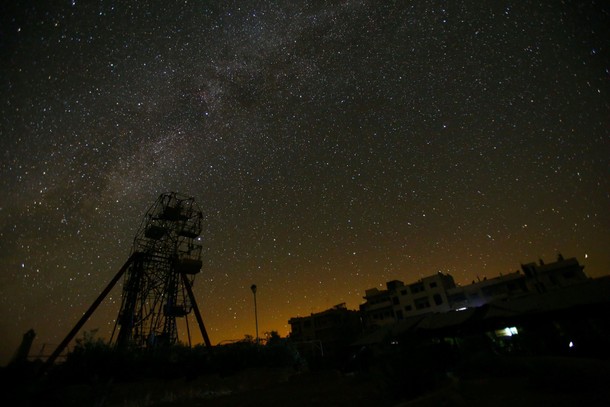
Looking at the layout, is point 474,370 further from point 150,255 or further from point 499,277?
point 499,277

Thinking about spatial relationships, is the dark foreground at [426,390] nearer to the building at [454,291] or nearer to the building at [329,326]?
the building at [454,291]

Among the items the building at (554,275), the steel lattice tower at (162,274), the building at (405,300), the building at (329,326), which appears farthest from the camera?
the building at (329,326)

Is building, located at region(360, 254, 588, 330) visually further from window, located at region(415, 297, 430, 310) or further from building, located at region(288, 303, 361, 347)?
building, located at region(288, 303, 361, 347)

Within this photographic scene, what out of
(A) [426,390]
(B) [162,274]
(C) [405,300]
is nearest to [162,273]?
(B) [162,274]

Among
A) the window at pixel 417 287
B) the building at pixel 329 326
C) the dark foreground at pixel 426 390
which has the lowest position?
the dark foreground at pixel 426 390

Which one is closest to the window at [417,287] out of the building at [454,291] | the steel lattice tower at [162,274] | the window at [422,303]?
the building at [454,291]

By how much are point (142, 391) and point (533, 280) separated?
48.1 m

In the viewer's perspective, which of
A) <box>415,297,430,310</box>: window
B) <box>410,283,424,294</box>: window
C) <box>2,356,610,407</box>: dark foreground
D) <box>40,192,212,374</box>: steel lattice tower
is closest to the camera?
<box>2,356,610,407</box>: dark foreground

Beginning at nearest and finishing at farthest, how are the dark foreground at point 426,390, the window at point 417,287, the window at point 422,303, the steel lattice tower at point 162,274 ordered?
the dark foreground at point 426,390 < the steel lattice tower at point 162,274 < the window at point 422,303 < the window at point 417,287

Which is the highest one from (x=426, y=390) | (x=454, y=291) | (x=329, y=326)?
(x=454, y=291)

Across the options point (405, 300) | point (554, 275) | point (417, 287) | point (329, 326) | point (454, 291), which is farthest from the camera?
point (329, 326)

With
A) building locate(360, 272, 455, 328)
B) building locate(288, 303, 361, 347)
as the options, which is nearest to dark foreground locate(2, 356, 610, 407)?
building locate(360, 272, 455, 328)

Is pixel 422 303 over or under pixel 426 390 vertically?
over

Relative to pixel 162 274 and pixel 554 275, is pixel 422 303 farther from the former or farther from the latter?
pixel 162 274
